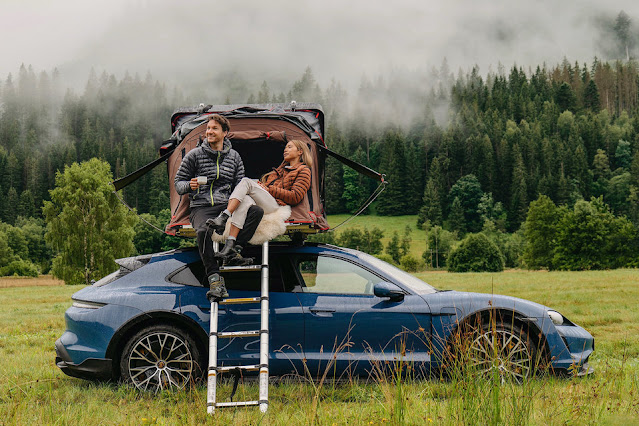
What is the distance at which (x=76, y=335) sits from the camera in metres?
5.94

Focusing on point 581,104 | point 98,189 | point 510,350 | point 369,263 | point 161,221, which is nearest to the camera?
point 510,350

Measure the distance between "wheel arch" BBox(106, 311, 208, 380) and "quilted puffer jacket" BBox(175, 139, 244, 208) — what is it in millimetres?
1202

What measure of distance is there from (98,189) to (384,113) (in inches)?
6057

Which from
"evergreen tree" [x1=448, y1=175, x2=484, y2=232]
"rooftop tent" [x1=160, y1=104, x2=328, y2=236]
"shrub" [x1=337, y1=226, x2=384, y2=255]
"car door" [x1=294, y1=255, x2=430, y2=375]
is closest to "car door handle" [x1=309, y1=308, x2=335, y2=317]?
"car door" [x1=294, y1=255, x2=430, y2=375]

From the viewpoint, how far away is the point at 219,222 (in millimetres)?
5805

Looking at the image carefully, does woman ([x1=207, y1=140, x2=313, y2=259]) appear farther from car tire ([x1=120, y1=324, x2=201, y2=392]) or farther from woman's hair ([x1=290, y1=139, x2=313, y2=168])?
car tire ([x1=120, y1=324, x2=201, y2=392])

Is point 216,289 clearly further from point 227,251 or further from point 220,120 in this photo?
point 220,120

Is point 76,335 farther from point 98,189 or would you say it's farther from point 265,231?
point 98,189

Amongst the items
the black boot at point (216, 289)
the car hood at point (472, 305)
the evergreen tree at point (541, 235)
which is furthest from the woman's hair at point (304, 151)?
the evergreen tree at point (541, 235)

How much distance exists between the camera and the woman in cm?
587

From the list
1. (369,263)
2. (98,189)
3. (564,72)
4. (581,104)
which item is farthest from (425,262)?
(564,72)

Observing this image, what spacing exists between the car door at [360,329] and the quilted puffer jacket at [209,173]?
4.53 ft

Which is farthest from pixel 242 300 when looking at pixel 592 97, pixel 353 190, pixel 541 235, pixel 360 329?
pixel 592 97

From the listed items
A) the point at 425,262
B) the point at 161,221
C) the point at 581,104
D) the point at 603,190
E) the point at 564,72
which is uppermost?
the point at 564,72
